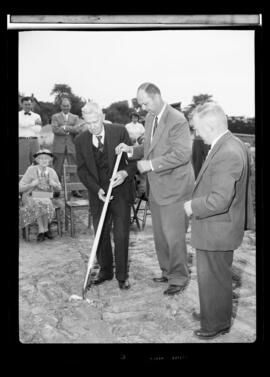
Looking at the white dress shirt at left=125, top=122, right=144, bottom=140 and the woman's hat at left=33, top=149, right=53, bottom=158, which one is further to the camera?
the white dress shirt at left=125, top=122, right=144, bottom=140

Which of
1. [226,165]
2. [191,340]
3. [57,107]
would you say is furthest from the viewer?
[57,107]

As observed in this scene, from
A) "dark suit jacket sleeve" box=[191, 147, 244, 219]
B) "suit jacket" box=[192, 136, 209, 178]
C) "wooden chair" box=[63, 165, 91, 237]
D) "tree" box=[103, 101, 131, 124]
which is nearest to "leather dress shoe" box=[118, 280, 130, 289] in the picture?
"wooden chair" box=[63, 165, 91, 237]

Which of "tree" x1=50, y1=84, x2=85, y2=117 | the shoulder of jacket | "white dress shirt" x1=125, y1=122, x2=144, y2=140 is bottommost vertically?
"white dress shirt" x1=125, y1=122, x2=144, y2=140

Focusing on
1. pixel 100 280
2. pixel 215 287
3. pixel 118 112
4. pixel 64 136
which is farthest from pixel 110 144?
pixel 215 287

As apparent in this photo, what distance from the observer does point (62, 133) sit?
397cm

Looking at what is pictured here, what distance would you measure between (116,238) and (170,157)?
0.81 m

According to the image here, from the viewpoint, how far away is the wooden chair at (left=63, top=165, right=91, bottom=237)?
3.93 m

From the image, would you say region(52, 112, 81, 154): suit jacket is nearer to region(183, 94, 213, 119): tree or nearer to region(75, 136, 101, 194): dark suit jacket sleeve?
region(75, 136, 101, 194): dark suit jacket sleeve
